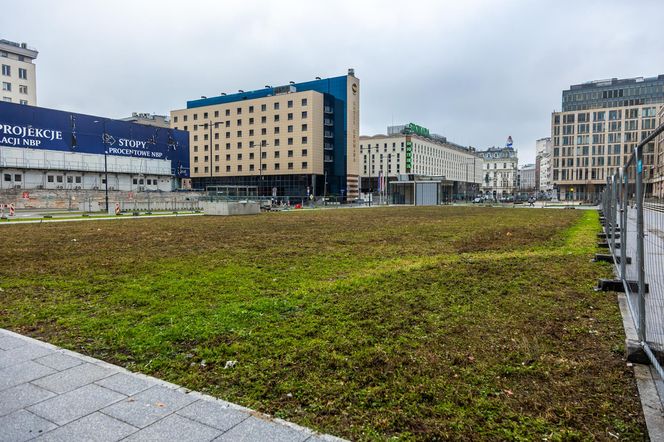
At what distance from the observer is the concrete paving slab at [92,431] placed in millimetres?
3186

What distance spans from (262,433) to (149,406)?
1.07 m

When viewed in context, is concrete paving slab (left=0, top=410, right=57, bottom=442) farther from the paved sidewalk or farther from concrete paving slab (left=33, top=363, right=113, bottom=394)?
concrete paving slab (left=33, top=363, right=113, bottom=394)

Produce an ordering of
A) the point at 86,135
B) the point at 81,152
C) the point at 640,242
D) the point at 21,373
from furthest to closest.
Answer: the point at 86,135 < the point at 81,152 < the point at 640,242 < the point at 21,373

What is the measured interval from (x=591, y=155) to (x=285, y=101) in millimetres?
85486

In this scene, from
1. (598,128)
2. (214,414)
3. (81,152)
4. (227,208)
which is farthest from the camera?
(598,128)

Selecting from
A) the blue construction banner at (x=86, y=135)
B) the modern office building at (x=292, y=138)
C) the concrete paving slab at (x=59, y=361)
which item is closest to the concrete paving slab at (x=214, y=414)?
the concrete paving slab at (x=59, y=361)

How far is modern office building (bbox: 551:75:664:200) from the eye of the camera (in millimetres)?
118688

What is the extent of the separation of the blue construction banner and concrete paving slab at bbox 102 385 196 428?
5992 cm

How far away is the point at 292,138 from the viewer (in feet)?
305

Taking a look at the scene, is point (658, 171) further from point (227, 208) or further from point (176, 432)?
point (227, 208)

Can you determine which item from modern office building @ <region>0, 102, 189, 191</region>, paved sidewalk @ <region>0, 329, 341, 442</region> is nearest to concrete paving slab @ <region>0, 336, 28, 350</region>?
paved sidewalk @ <region>0, 329, 341, 442</region>

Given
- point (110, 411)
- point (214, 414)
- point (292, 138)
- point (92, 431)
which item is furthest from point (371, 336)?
point (292, 138)

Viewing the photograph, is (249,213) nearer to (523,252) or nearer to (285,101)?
(523,252)

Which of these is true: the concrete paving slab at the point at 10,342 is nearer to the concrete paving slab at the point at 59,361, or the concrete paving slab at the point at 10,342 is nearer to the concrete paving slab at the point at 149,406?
the concrete paving slab at the point at 59,361
